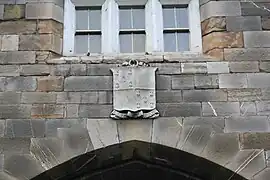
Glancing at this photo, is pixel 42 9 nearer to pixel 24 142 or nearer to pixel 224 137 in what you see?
pixel 24 142

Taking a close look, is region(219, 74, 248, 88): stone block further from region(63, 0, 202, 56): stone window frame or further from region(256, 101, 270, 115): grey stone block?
region(63, 0, 202, 56): stone window frame

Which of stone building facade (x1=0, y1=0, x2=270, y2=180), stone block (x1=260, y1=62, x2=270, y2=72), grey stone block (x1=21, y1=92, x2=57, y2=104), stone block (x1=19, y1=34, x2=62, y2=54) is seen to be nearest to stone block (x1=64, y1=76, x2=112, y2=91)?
stone building facade (x1=0, y1=0, x2=270, y2=180)

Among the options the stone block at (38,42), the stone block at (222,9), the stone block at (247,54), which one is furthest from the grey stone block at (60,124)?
the stone block at (222,9)

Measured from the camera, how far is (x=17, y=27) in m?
6.46

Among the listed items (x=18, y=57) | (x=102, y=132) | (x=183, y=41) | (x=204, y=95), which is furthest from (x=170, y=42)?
(x=18, y=57)

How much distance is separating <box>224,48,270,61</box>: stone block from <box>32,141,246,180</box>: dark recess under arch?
1.07 m

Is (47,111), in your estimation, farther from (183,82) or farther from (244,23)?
(244,23)

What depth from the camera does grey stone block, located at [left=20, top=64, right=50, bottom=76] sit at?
6230 millimetres

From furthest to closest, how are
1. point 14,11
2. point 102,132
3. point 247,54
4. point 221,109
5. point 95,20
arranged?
point 95,20, point 14,11, point 247,54, point 221,109, point 102,132

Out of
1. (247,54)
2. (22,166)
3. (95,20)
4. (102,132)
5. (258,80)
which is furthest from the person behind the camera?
(95,20)

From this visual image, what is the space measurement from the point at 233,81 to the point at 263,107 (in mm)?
374

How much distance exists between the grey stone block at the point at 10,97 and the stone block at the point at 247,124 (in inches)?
76.6

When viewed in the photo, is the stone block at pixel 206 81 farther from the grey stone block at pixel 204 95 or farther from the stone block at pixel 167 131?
the stone block at pixel 167 131

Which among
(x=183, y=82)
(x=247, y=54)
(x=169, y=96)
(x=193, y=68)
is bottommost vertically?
(x=169, y=96)
